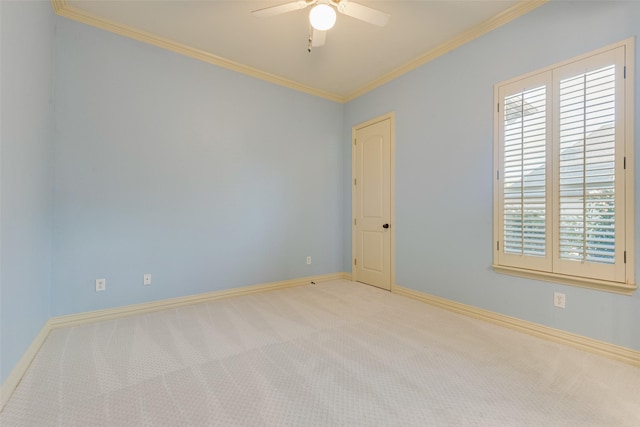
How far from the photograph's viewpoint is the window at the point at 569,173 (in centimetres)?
180

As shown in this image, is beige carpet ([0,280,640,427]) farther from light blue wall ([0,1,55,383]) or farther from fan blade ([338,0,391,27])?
fan blade ([338,0,391,27])

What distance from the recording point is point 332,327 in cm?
236

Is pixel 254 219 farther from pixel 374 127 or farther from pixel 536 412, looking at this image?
pixel 536 412

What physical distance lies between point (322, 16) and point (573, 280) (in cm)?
269

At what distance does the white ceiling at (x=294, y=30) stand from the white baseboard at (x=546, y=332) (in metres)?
2.66

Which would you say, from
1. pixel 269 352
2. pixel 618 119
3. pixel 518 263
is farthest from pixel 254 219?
pixel 618 119

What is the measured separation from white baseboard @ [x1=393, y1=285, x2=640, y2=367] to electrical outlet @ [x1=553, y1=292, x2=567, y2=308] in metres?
0.20

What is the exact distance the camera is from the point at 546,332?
2.13 metres

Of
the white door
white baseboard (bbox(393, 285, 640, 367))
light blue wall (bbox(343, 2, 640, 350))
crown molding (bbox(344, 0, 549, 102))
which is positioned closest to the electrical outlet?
light blue wall (bbox(343, 2, 640, 350))

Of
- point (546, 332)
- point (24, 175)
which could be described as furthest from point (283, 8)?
point (546, 332)

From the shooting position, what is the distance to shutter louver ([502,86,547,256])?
2162mm

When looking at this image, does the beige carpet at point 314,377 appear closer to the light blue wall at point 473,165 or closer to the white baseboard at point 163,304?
the white baseboard at point 163,304

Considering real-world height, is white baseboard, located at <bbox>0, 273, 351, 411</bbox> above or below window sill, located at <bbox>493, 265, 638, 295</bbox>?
below

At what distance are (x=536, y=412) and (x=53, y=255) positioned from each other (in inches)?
141
